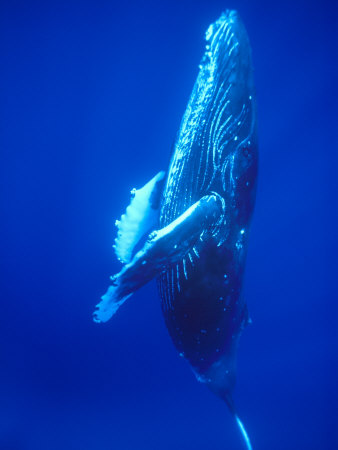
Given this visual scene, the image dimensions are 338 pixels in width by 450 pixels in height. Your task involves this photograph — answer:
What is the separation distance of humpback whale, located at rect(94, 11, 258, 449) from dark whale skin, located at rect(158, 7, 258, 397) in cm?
1

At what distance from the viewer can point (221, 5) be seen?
909 cm

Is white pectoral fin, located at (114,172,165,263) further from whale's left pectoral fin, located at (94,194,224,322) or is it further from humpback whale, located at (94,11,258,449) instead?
whale's left pectoral fin, located at (94,194,224,322)

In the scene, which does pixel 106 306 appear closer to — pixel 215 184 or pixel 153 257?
pixel 153 257

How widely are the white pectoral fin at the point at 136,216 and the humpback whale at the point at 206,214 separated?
0.01m

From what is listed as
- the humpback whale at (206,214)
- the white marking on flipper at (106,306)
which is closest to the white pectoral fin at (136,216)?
the humpback whale at (206,214)

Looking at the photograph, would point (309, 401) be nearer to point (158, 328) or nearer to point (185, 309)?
point (158, 328)

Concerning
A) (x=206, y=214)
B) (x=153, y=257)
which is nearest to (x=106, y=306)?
(x=153, y=257)

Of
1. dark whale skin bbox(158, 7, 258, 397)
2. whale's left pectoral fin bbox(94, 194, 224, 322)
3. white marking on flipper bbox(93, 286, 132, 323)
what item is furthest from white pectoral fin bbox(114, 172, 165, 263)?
white marking on flipper bbox(93, 286, 132, 323)

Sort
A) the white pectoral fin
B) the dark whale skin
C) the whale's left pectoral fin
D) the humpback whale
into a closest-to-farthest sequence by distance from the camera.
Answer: the whale's left pectoral fin
the humpback whale
the dark whale skin
the white pectoral fin

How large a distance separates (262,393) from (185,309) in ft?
43.5

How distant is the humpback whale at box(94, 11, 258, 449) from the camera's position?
3.47 m

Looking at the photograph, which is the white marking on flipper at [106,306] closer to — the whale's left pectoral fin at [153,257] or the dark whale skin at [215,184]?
the whale's left pectoral fin at [153,257]

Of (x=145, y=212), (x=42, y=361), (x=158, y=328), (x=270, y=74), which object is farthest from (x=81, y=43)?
(x=42, y=361)

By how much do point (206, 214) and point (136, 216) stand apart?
1.31 meters
